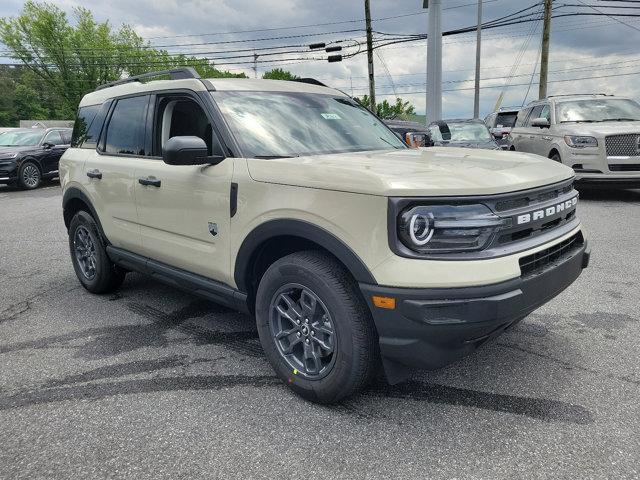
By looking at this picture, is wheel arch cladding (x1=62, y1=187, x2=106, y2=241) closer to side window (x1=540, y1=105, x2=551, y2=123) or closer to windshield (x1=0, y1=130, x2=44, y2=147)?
side window (x1=540, y1=105, x2=551, y2=123)

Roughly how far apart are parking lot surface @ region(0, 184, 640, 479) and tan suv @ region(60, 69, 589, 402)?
34 centimetres

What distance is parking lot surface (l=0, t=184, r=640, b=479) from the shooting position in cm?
238

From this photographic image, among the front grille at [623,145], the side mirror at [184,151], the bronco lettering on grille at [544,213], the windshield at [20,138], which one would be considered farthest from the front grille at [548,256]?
the windshield at [20,138]

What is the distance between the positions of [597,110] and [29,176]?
49.2ft

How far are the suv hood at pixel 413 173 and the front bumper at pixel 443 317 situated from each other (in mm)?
446

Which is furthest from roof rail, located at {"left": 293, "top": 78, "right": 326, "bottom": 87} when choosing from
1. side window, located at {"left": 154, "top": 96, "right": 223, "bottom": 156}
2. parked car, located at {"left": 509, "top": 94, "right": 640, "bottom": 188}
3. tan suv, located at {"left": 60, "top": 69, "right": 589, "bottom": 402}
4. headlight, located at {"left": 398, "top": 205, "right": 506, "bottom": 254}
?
parked car, located at {"left": 509, "top": 94, "right": 640, "bottom": 188}

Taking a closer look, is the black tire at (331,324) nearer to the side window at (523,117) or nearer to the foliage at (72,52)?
the side window at (523,117)

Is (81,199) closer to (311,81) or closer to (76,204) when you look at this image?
(76,204)

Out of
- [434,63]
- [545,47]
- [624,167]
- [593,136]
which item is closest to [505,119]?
[434,63]

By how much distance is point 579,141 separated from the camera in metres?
9.49

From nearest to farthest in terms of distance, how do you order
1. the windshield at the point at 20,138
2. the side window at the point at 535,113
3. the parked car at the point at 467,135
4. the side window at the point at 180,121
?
the side window at the point at 180,121, the side window at the point at 535,113, the parked car at the point at 467,135, the windshield at the point at 20,138

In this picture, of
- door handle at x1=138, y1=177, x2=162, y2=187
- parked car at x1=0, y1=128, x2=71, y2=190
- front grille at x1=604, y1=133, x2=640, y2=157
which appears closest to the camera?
door handle at x1=138, y1=177, x2=162, y2=187

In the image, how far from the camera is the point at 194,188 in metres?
3.36

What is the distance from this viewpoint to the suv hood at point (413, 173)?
2391 millimetres
